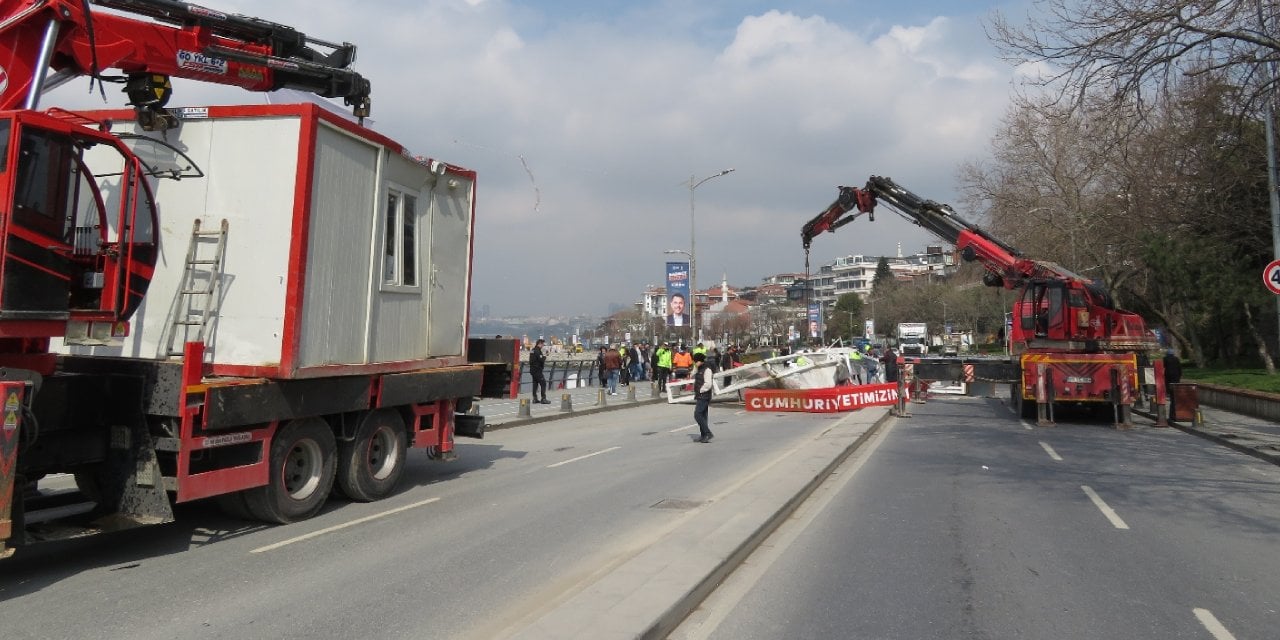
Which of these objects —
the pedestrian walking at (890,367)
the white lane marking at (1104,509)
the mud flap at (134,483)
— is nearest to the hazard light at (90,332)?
the mud flap at (134,483)

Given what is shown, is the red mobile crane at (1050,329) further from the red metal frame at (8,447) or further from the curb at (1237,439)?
the red metal frame at (8,447)

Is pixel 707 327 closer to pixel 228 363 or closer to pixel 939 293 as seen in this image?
pixel 939 293

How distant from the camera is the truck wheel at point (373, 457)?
30.5 ft

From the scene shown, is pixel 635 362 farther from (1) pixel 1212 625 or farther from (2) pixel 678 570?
(1) pixel 1212 625

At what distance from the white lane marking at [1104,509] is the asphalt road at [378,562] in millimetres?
3969

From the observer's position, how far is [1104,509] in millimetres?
9102

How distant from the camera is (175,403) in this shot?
695cm

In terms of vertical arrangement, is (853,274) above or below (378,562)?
above

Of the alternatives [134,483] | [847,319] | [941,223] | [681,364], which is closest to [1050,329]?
[941,223]

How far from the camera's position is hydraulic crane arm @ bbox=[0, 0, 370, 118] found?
22.3 ft

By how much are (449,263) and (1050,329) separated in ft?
49.1

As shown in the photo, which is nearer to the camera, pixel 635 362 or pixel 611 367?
pixel 611 367

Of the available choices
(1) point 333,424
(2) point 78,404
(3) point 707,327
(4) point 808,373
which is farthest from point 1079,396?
(3) point 707,327

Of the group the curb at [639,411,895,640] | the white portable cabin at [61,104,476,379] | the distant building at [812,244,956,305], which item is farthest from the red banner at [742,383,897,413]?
the distant building at [812,244,956,305]
